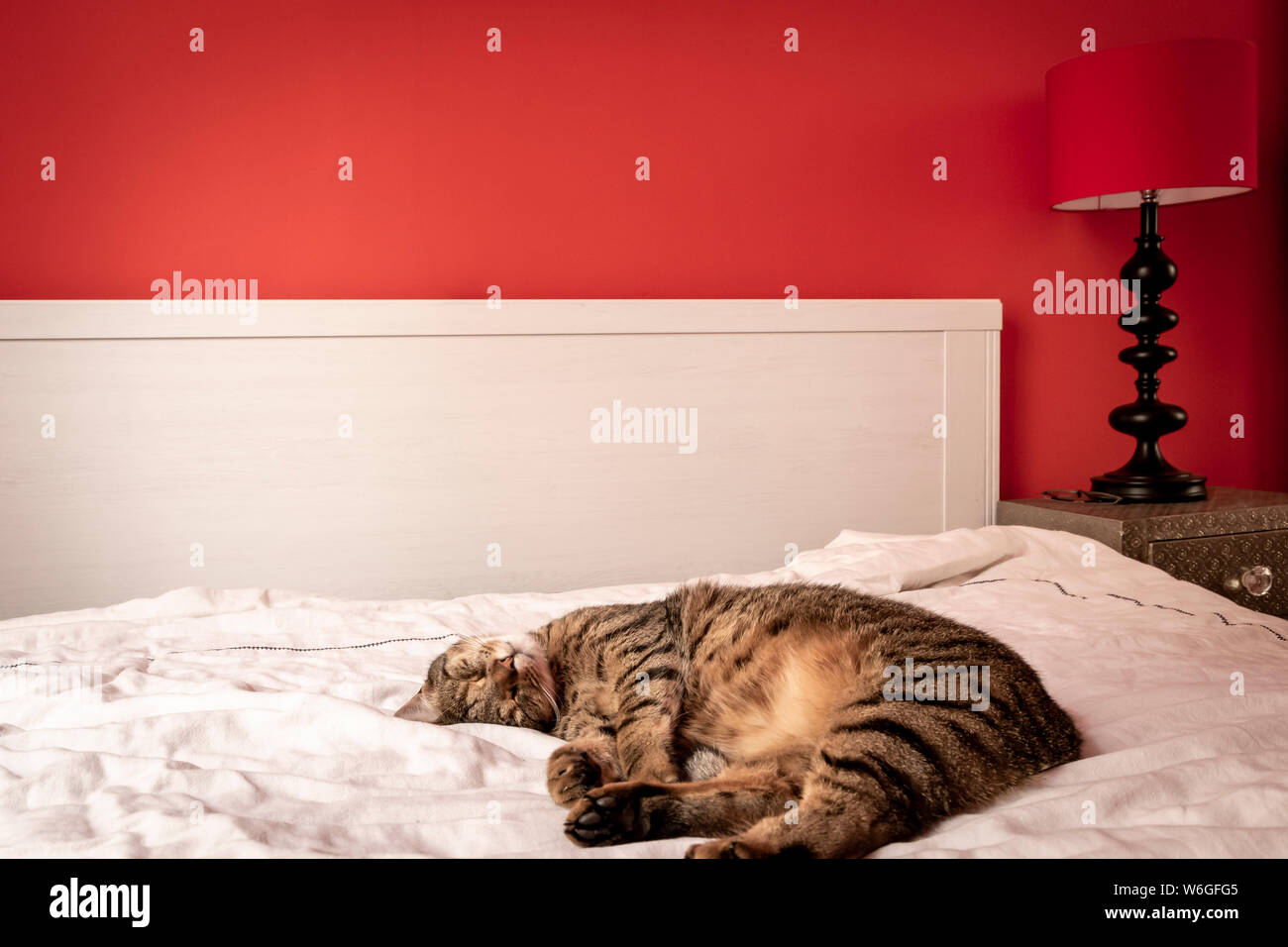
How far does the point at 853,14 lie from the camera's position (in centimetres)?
244

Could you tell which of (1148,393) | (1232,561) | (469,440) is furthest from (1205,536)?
(469,440)

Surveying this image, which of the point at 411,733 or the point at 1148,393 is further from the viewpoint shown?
the point at 1148,393

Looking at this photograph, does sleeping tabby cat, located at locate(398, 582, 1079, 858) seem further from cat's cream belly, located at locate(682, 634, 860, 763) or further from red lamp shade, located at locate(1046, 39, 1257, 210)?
red lamp shade, located at locate(1046, 39, 1257, 210)

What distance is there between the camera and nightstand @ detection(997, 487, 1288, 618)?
2.10 meters

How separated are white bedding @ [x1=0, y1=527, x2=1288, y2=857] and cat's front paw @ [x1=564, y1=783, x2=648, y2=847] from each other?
0.05 feet

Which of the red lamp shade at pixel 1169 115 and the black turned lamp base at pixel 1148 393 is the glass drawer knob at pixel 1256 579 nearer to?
the black turned lamp base at pixel 1148 393

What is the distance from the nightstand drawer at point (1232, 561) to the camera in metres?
2.12

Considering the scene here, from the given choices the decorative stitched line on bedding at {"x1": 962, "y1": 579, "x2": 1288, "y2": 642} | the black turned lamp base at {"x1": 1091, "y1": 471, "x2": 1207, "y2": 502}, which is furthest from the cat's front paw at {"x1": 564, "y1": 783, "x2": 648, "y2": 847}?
the black turned lamp base at {"x1": 1091, "y1": 471, "x2": 1207, "y2": 502}

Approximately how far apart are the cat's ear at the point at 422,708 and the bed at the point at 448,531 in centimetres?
3

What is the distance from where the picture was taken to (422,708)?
3.78ft

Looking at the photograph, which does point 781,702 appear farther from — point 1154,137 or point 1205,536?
point 1154,137

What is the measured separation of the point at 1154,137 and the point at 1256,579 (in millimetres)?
1062

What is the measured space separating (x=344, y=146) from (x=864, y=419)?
1430 millimetres
